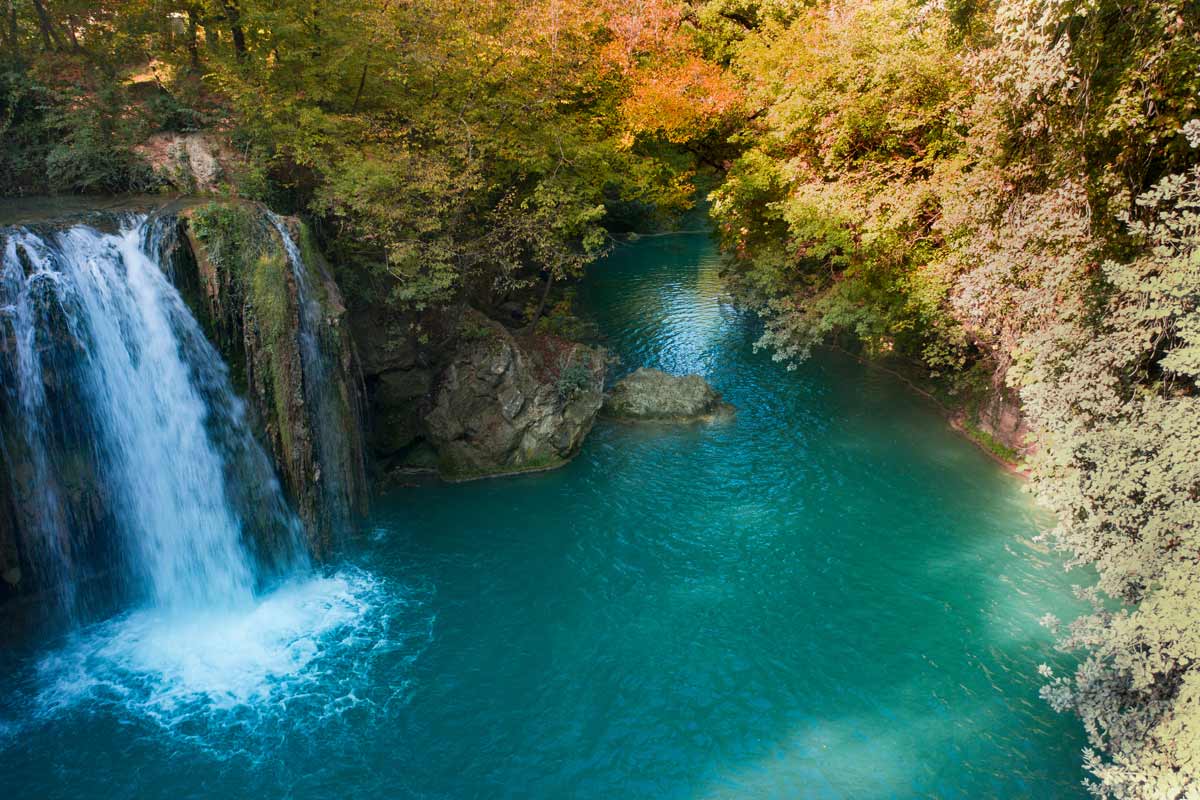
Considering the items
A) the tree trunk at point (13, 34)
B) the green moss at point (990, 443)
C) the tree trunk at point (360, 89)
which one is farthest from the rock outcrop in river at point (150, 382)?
the green moss at point (990, 443)

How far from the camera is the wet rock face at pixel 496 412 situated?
16.8 m

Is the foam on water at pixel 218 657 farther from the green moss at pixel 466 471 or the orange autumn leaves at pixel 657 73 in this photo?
the orange autumn leaves at pixel 657 73

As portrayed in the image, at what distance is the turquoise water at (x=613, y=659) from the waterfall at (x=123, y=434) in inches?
37.5

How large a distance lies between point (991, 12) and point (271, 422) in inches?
579

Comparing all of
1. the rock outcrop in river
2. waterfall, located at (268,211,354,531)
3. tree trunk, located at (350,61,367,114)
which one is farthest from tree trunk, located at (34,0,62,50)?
waterfall, located at (268,211,354,531)

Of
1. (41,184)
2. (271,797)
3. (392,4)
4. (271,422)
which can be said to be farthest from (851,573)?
(41,184)

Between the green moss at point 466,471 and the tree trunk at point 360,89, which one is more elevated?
the tree trunk at point 360,89

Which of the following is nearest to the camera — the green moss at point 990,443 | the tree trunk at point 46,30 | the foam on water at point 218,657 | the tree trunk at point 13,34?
the foam on water at point 218,657

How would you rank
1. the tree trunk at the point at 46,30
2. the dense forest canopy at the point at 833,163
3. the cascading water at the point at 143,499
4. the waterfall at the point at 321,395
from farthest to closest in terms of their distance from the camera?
the tree trunk at the point at 46,30 → the waterfall at the point at 321,395 → the cascading water at the point at 143,499 → the dense forest canopy at the point at 833,163

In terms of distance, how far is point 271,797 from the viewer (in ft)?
29.4

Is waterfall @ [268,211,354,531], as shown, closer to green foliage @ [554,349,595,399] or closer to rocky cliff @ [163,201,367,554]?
rocky cliff @ [163,201,367,554]

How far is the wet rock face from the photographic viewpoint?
1680 centimetres

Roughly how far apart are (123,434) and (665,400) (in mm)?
12575

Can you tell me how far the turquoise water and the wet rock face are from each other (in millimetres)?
743
